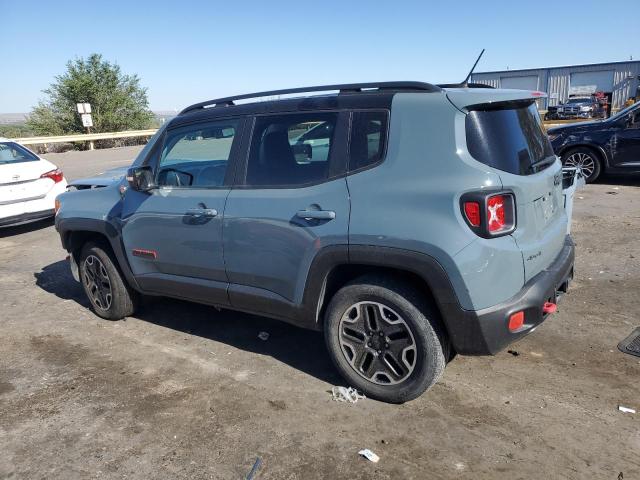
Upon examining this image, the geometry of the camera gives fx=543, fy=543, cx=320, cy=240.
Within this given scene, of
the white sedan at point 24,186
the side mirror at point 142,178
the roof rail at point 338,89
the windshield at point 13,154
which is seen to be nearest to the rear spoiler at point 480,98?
the roof rail at point 338,89

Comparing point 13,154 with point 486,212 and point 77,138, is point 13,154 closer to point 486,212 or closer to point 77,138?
point 486,212

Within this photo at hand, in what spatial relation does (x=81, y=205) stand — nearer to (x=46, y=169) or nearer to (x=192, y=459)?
(x=192, y=459)

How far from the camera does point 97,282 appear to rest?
499 cm

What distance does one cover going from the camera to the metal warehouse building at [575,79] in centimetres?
4072

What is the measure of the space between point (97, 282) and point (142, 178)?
54.0 inches

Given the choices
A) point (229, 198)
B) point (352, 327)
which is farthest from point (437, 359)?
point (229, 198)

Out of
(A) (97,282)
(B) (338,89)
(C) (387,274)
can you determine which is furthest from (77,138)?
(C) (387,274)

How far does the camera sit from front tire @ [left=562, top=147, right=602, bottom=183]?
10078mm

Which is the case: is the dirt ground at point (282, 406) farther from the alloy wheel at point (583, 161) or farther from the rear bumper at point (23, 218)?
the alloy wheel at point (583, 161)

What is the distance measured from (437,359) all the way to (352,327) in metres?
0.55

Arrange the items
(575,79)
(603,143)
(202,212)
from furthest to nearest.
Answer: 1. (575,79)
2. (603,143)
3. (202,212)

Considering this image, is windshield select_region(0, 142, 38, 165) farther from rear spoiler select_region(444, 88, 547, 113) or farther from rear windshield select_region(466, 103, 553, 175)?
rear windshield select_region(466, 103, 553, 175)

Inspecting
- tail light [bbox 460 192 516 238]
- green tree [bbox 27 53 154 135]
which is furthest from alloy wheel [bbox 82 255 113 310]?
green tree [bbox 27 53 154 135]

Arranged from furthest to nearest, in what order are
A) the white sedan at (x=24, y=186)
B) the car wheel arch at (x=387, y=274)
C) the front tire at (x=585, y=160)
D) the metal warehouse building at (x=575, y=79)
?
1. the metal warehouse building at (x=575, y=79)
2. the front tire at (x=585, y=160)
3. the white sedan at (x=24, y=186)
4. the car wheel arch at (x=387, y=274)
